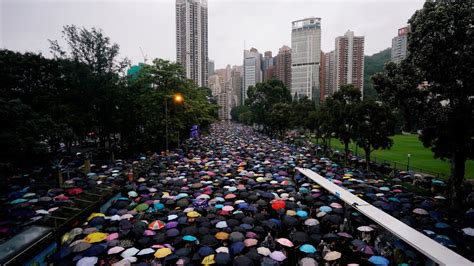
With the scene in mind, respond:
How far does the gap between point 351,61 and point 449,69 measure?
103246mm

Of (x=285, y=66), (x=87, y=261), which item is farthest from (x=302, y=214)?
(x=285, y=66)

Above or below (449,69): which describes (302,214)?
below

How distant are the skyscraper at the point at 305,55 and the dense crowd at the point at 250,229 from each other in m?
103

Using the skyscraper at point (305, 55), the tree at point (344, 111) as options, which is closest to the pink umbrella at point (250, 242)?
the tree at point (344, 111)

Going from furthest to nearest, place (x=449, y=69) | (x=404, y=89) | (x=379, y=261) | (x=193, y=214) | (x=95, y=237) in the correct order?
(x=404, y=89)
(x=449, y=69)
(x=193, y=214)
(x=95, y=237)
(x=379, y=261)

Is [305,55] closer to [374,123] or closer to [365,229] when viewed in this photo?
[374,123]

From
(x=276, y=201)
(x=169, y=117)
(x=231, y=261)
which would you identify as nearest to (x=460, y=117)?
(x=276, y=201)

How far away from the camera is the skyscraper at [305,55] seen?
376ft


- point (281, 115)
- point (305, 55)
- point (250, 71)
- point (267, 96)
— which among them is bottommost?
point (281, 115)

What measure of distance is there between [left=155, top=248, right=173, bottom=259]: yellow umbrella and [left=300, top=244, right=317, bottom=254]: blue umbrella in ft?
15.0

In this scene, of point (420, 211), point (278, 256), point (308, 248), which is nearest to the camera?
point (278, 256)

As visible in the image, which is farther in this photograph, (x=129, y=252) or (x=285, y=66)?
(x=285, y=66)

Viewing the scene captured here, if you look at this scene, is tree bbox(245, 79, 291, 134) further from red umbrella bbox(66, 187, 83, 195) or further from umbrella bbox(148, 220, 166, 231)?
umbrella bbox(148, 220, 166, 231)

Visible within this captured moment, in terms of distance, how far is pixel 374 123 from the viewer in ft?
68.3
